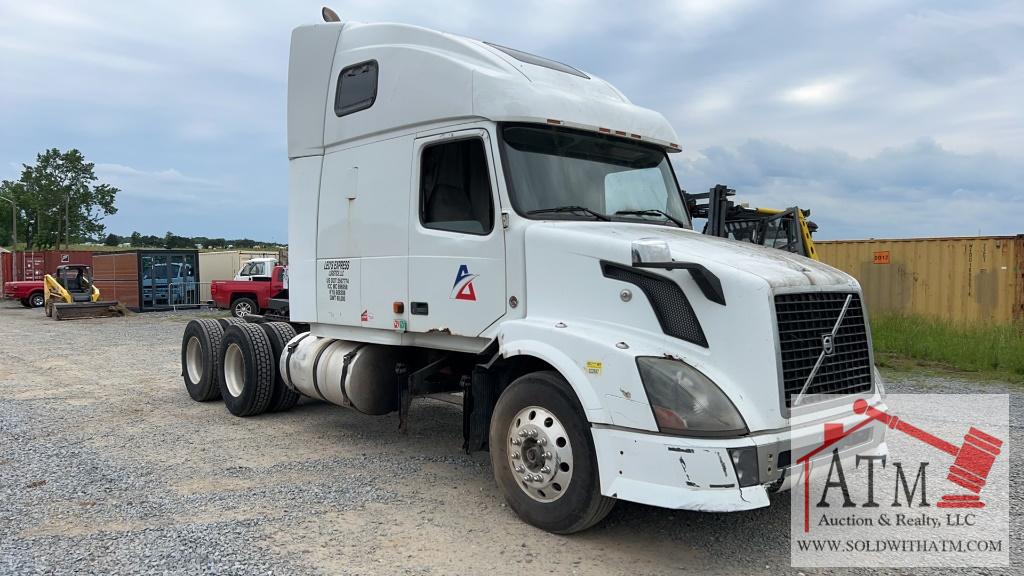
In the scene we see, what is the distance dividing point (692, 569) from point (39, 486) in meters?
4.92

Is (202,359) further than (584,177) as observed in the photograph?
Yes

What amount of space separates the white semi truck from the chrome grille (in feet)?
0.05

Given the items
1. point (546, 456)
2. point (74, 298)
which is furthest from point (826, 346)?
point (74, 298)

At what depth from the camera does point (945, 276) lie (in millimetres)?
15594

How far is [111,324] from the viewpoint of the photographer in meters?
23.2

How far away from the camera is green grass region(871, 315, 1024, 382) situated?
1175cm

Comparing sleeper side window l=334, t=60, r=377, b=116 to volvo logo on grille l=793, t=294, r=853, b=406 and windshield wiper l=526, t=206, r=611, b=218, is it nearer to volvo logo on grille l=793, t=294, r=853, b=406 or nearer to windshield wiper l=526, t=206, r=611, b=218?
windshield wiper l=526, t=206, r=611, b=218

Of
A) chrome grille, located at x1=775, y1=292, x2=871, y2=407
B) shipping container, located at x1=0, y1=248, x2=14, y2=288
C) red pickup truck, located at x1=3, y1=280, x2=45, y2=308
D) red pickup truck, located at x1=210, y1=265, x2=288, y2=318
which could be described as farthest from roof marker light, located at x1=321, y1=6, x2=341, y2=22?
shipping container, located at x1=0, y1=248, x2=14, y2=288

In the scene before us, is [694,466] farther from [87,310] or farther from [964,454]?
[87,310]

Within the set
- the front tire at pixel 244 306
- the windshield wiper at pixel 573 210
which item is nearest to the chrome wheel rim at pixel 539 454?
the windshield wiper at pixel 573 210

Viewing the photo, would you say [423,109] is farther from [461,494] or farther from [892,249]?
[892,249]

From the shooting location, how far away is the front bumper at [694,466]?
12.7 ft

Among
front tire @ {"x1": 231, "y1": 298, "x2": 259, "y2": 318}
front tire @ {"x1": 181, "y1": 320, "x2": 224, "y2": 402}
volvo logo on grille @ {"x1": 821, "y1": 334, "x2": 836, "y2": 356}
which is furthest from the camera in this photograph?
front tire @ {"x1": 231, "y1": 298, "x2": 259, "y2": 318}

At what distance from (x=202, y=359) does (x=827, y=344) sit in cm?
741
